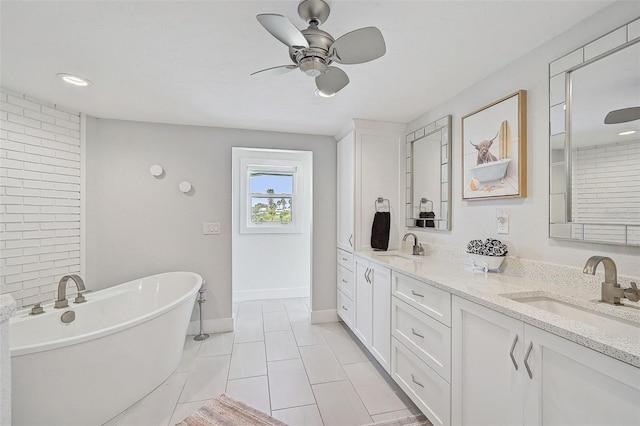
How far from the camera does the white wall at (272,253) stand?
432cm

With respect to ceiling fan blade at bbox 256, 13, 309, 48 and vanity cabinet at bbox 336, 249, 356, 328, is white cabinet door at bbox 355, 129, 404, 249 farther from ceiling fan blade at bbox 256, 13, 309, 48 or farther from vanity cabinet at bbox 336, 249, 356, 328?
ceiling fan blade at bbox 256, 13, 309, 48

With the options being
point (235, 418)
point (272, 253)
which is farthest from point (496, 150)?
point (272, 253)

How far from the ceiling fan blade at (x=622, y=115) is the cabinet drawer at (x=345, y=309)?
2.40 meters

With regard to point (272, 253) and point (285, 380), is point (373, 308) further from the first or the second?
point (272, 253)

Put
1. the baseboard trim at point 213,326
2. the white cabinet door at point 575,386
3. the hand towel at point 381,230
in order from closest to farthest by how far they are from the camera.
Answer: the white cabinet door at point 575,386
the hand towel at point 381,230
the baseboard trim at point 213,326

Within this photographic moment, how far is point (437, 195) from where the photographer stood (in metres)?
2.54

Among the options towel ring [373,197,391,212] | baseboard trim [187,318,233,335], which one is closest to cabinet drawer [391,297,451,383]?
towel ring [373,197,391,212]

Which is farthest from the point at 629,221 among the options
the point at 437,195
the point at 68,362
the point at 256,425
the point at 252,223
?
the point at 252,223

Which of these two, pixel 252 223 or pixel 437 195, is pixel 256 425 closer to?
pixel 437 195

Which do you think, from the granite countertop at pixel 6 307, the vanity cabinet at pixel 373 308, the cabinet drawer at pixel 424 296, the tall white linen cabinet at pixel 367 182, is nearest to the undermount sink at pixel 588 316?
the cabinet drawer at pixel 424 296

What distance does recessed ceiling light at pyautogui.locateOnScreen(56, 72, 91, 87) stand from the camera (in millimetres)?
1981

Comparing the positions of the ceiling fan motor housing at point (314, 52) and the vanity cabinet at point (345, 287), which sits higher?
the ceiling fan motor housing at point (314, 52)

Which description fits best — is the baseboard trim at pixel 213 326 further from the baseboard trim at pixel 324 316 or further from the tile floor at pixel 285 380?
the baseboard trim at pixel 324 316

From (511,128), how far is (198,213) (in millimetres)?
2973
